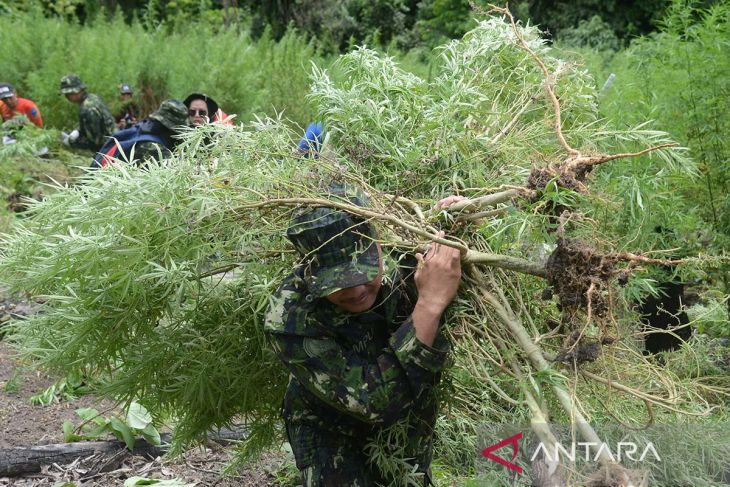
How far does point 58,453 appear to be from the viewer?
16.3ft

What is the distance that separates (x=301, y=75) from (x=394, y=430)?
10.8 meters

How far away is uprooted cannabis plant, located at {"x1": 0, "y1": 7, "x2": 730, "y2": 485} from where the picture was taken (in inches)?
114

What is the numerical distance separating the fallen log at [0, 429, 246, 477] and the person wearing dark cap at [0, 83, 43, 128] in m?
8.79

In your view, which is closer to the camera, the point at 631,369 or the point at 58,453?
the point at 631,369

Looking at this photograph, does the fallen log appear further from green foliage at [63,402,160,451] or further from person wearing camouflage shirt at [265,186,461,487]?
person wearing camouflage shirt at [265,186,461,487]

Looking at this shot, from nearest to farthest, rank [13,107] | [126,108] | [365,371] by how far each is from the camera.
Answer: [365,371]
[13,107]
[126,108]

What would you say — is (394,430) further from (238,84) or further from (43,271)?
(238,84)

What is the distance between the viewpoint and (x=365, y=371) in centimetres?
306

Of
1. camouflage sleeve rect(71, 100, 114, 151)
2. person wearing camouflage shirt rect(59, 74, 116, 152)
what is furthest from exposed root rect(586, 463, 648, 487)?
camouflage sleeve rect(71, 100, 114, 151)

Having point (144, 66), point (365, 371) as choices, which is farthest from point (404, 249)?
point (144, 66)

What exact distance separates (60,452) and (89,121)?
658cm

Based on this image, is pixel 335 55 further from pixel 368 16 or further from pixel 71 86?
pixel 71 86

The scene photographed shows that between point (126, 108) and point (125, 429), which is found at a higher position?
point (125, 429)

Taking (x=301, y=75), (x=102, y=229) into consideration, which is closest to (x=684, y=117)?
(x=102, y=229)
